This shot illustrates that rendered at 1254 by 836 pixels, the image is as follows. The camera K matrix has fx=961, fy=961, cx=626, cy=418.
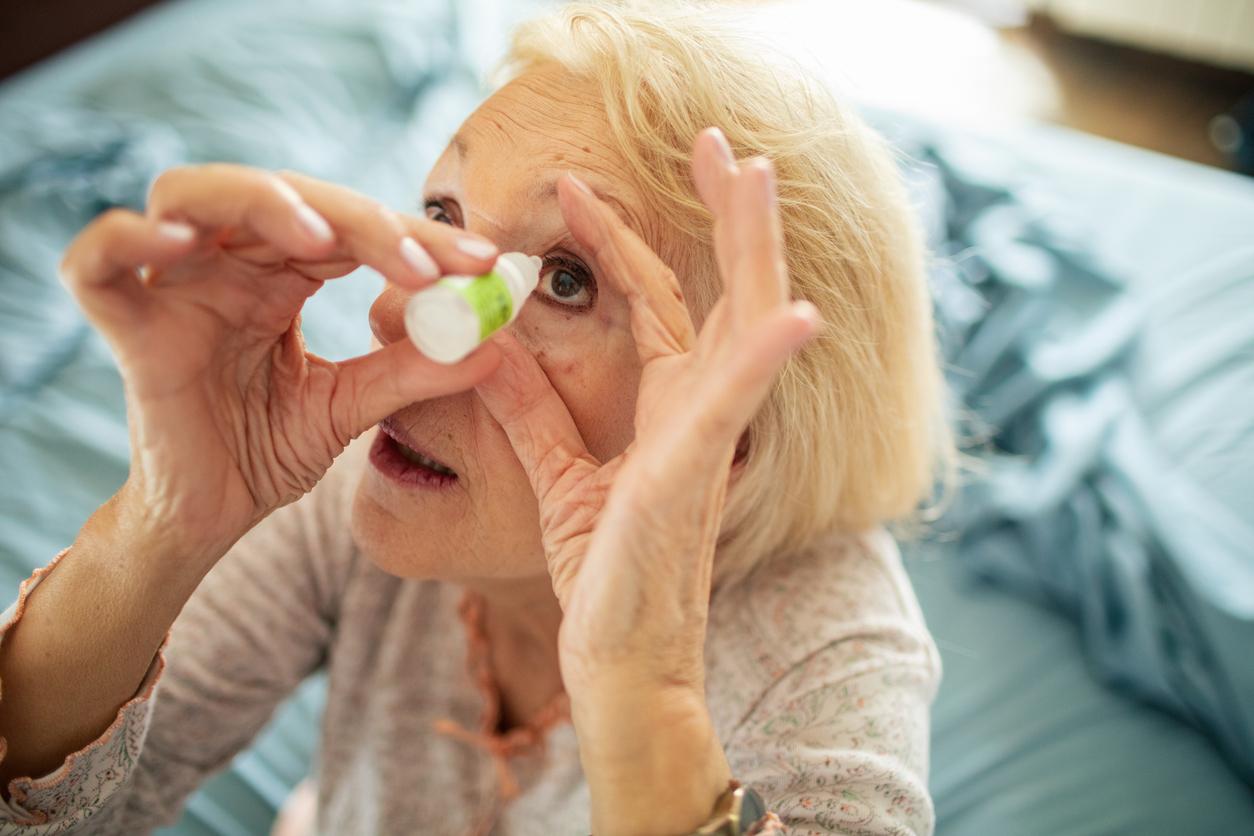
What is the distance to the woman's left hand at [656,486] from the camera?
69 centimetres

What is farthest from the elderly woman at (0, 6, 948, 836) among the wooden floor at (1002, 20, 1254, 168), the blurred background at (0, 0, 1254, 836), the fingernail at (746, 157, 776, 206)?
the wooden floor at (1002, 20, 1254, 168)

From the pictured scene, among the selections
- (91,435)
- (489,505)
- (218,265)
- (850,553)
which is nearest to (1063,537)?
(850,553)

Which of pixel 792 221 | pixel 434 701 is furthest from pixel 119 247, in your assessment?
pixel 434 701

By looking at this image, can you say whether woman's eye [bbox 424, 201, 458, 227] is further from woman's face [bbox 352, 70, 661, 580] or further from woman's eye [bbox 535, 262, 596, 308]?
woman's eye [bbox 535, 262, 596, 308]

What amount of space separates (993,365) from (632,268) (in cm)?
119

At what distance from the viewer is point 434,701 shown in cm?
135

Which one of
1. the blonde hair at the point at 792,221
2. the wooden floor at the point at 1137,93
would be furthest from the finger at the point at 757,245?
the wooden floor at the point at 1137,93

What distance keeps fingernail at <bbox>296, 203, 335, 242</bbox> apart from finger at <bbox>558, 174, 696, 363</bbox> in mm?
266

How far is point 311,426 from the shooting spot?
3.12 ft

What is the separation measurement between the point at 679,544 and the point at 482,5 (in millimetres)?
2539

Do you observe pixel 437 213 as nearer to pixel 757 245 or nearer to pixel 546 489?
pixel 546 489

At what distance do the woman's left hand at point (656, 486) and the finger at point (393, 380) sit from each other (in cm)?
8

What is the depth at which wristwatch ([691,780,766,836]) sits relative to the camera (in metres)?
0.84

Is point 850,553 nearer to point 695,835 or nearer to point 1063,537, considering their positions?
point 695,835
